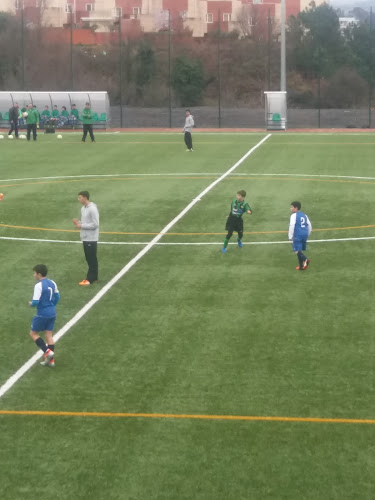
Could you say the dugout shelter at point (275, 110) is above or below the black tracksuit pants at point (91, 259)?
above

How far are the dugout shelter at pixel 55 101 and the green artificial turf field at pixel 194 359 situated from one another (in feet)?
95.9

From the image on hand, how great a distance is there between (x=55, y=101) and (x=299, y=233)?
40.9m

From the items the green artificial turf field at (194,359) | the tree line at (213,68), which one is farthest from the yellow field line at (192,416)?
the tree line at (213,68)

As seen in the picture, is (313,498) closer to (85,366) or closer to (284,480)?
(284,480)

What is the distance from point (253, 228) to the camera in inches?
965

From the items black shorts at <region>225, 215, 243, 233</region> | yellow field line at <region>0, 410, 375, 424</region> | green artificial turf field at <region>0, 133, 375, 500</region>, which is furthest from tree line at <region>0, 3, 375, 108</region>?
yellow field line at <region>0, 410, 375, 424</region>

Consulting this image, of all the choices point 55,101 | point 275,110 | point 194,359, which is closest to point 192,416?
point 194,359

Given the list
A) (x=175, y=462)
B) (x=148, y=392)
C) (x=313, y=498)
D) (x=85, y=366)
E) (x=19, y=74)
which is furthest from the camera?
(x=19, y=74)

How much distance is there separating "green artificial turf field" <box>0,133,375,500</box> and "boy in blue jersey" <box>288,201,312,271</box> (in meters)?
0.41

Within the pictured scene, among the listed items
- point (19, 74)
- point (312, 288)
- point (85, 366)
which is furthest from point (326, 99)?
point (85, 366)

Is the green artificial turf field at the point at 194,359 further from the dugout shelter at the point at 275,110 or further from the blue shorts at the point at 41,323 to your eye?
the dugout shelter at the point at 275,110

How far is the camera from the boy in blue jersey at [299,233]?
19516 mm

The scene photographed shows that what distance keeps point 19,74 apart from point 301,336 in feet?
219

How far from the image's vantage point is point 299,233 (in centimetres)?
1948
